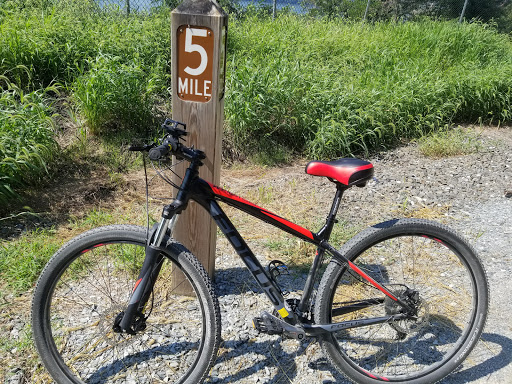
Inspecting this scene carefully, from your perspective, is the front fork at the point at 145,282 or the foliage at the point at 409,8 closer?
the front fork at the point at 145,282

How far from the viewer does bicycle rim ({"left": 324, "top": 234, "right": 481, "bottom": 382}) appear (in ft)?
7.63

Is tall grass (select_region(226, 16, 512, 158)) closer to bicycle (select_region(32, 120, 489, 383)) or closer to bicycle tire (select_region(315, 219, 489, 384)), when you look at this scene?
bicycle tire (select_region(315, 219, 489, 384))

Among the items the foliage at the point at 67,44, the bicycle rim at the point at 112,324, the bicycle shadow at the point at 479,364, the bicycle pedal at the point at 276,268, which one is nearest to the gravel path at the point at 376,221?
the bicycle shadow at the point at 479,364

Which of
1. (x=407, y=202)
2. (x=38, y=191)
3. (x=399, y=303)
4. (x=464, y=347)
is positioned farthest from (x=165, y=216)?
(x=407, y=202)

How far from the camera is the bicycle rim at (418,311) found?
232cm

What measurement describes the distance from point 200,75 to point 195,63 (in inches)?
2.6

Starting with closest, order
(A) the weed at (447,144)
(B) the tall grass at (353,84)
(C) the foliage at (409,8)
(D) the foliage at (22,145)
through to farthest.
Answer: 1. (D) the foliage at (22,145)
2. (B) the tall grass at (353,84)
3. (A) the weed at (447,144)
4. (C) the foliage at (409,8)

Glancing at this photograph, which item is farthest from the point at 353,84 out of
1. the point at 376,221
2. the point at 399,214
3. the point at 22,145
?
the point at 22,145

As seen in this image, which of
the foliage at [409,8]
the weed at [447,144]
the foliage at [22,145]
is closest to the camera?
the foliage at [22,145]

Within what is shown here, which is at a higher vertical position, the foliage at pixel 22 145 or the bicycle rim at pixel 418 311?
the foliage at pixel 22 145

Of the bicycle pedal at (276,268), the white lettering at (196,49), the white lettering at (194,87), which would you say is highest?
A: the white lettering at (196,49)

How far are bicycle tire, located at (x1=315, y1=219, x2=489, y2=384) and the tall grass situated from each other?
80.9 inches

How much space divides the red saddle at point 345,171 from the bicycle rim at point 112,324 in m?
0.82

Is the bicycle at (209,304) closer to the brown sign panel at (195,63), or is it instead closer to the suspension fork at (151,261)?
the suspension fork at (151,261)
